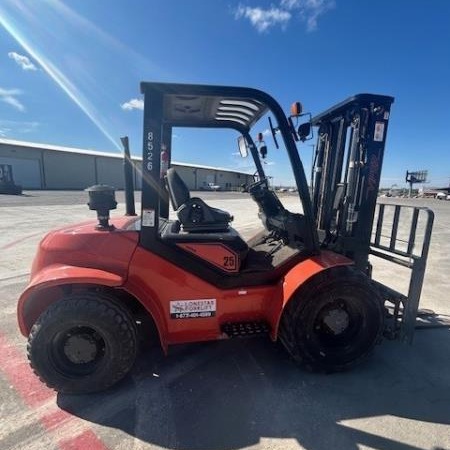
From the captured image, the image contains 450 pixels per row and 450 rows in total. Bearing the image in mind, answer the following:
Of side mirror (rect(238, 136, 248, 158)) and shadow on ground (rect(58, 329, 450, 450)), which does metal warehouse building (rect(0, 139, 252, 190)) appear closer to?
side mirror (rect(238, 136, 248, 158))

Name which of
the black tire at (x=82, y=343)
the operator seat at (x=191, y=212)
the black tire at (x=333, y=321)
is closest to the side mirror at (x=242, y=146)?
the operator seat at (x=191, y=212)

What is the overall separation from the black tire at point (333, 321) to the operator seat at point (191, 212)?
1.06 meters

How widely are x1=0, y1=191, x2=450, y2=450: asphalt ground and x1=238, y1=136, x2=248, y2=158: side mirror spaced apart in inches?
89.8

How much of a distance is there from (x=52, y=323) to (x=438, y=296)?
568 centimetres

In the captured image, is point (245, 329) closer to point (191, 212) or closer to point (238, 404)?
point (238, 404)

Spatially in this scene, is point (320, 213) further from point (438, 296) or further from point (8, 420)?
point (8, 420)

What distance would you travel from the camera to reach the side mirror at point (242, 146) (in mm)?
3973

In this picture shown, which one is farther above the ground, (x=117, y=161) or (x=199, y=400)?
(x=117, y=161)

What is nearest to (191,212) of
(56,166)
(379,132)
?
(379,132)

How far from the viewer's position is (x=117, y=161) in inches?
1770

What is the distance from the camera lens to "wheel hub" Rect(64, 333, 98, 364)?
8.78ft

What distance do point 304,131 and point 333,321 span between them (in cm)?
186

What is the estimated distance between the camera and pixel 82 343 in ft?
8.79

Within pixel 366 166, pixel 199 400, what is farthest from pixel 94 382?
pixel 366 166
